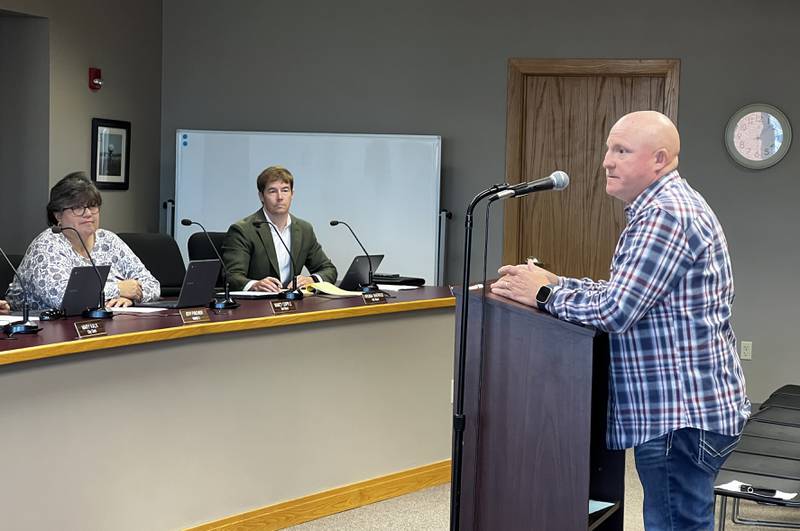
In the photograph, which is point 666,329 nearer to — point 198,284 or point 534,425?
point 534,425

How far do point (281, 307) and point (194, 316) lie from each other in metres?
0.46

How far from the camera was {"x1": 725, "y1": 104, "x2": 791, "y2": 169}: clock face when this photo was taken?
605 centimetres

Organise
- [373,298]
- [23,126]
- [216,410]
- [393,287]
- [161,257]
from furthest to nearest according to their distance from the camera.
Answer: [23,126] → [161,257] → [393,287] → [373,298] → [216,410]

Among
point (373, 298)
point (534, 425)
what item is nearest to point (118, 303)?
point (373, 298)

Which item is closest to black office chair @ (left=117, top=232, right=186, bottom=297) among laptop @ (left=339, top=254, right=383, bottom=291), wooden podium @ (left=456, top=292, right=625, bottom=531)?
laptop @ (left=339, top=254, right=383, bottom=291)

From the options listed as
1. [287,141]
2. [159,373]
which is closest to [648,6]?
[287,141]

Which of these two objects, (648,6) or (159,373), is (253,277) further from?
(648,6)

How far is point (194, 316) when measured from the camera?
3531 mm

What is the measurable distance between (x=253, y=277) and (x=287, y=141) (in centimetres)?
155

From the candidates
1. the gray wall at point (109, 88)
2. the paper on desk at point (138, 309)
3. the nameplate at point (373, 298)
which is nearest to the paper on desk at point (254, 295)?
the nameplate at point (373, 298)

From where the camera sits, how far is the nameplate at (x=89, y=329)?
3090 mm

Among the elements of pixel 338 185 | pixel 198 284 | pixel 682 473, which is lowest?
A: pixel 682 473

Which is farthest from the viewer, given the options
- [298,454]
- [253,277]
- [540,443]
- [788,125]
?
[788,125]

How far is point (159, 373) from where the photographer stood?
336 centimetres
